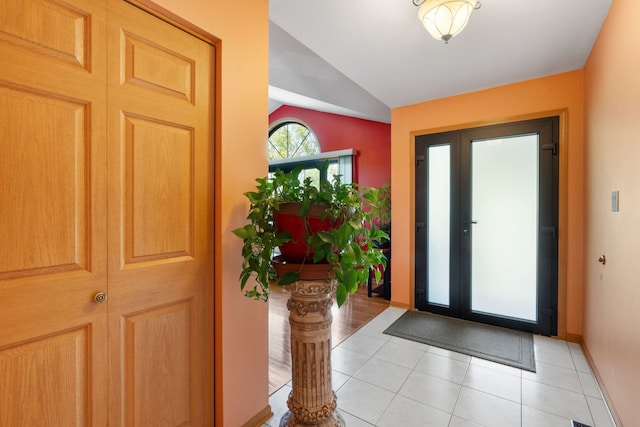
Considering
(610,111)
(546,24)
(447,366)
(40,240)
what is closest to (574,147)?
(610,111)

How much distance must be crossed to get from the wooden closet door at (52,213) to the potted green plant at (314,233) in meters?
0.58

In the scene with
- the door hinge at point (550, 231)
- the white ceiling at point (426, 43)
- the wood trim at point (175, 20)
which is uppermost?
the white ceiling at point (426, 43)

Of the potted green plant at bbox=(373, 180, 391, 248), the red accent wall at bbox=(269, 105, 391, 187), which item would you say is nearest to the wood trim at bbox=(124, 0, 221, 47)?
the potted green plant at bbox=(373, 180, 391, 248)

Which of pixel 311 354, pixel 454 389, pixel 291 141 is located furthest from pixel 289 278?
pixel 291 141

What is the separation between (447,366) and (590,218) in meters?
1.66

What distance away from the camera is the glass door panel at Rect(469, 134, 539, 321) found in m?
2.87

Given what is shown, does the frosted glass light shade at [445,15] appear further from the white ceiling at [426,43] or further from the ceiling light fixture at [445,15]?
the white ceiling at [426,43]

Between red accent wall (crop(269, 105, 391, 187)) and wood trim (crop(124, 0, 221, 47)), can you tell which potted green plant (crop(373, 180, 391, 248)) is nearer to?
red accent wall (crop(269, 105, 391, 187))

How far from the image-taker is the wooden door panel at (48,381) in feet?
2.97

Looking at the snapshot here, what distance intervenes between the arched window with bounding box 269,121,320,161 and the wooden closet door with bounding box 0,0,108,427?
480cm

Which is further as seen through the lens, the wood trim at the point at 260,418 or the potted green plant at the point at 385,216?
the potted green plant at the point at 385,216

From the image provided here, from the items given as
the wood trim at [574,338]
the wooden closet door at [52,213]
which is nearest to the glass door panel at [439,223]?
the wood trim at [574,338]

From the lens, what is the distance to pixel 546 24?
6.55 feet

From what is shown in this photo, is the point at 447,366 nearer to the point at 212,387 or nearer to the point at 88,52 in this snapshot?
the point at 212,387
